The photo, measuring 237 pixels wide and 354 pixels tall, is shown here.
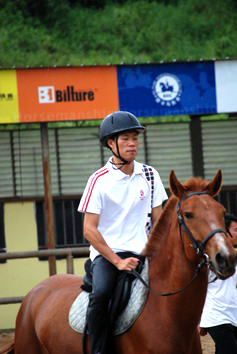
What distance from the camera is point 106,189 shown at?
4.97 m

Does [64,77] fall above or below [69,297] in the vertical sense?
above

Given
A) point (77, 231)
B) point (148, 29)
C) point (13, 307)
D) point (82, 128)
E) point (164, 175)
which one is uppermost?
point (148, 29)

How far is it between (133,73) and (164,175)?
272 centimetres

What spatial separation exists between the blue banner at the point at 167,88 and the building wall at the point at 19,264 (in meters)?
3.21

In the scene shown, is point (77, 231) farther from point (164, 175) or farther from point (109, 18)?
point (109, 18)

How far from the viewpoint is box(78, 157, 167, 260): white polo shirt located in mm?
4965

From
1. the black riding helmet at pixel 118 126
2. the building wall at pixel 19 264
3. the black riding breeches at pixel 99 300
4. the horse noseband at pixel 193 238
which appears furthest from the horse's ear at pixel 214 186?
the building wall at pixel 19 264

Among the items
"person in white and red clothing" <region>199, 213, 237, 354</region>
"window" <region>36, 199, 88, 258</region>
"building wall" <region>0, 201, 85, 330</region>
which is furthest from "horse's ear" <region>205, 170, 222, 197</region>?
"window" <region>36, 199, 88, 258</region>

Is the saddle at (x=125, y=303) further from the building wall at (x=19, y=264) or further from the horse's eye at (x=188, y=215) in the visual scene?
the building wall at (x=19, y=264)

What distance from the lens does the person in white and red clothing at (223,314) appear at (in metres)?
5.93

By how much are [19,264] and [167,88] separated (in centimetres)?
432

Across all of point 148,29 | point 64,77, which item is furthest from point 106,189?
point 148,29

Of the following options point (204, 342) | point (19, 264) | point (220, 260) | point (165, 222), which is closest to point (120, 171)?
point (165, 222)

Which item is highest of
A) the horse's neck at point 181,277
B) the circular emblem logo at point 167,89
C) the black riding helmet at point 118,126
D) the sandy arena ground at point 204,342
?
the circular emblem logo at point 167,89
